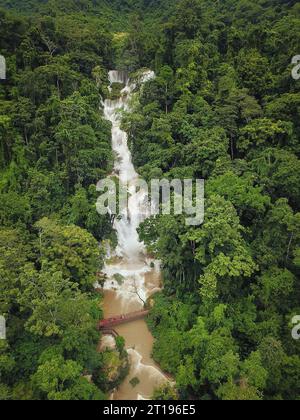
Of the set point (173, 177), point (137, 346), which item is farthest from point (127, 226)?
point (137, 346)

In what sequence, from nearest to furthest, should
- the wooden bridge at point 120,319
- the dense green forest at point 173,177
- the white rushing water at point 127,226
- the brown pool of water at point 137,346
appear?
the dense green forest at point 173,177 < the brown pool of water at point 137,346 < the wooden bridge at point 120,319 < the white rushing water at point 127,226

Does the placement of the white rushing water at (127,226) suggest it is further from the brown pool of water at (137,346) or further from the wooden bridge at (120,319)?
the wooden bridge at (120,319)

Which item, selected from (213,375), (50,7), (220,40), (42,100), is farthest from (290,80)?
(50,7)

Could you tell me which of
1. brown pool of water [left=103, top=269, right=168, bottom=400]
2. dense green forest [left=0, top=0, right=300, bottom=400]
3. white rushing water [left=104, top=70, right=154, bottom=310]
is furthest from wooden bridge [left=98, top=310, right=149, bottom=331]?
white rushing water [left=104, top=70, right=154, bottom=310]

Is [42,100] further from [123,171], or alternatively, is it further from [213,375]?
[213,375]

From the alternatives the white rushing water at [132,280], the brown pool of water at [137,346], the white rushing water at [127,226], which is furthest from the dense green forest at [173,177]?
the white rushing water at [127,226]

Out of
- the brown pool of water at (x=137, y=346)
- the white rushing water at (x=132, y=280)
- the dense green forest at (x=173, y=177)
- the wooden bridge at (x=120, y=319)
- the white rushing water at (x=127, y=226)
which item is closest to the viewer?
the dense green forest at (x=173, y=177)
